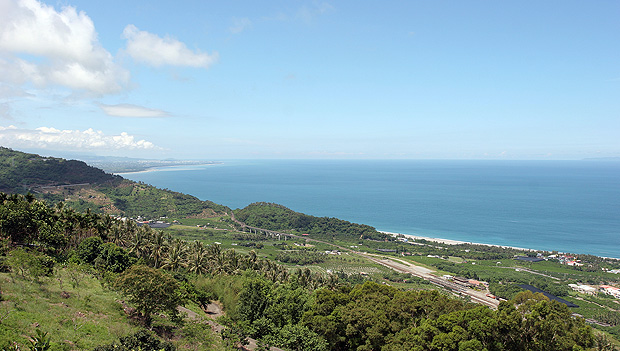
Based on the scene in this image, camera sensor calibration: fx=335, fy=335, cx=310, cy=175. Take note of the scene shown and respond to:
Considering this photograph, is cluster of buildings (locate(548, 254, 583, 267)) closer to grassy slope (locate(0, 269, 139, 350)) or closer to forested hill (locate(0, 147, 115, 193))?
grassy slope (locate(0, 269, 139, 350))

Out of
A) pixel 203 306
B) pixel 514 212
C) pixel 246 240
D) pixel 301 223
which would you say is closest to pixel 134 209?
pixel 246 240

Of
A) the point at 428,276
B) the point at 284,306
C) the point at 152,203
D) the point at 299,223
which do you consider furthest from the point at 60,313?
the point at 152,203

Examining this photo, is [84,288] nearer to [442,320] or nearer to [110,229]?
[110,229]

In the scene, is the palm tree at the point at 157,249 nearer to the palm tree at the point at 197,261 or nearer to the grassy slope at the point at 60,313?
the palm tree at the point at 197,261

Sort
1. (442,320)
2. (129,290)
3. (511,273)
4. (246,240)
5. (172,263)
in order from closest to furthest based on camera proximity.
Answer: (129,290)
(442,320)
(172,263)
(511,273)
(246,240)

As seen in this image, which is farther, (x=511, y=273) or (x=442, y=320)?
(x=511, y=273)

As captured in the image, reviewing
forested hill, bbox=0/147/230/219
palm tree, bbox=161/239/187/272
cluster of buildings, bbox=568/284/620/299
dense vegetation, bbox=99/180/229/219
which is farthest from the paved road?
forested hill, bbox=0/147/230/219
